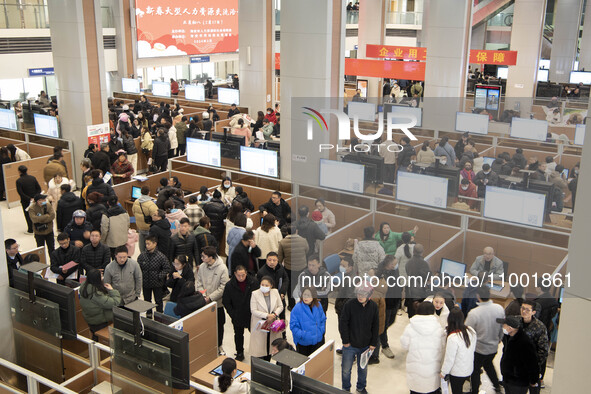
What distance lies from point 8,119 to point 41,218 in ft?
21.5

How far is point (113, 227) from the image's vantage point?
8.65m

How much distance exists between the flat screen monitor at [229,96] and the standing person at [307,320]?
13852 millimetres

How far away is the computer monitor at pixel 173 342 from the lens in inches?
186

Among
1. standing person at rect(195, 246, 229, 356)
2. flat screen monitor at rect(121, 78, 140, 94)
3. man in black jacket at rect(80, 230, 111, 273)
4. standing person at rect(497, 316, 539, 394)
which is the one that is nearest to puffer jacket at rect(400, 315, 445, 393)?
standing person at rect(497, 316, 539, 394)

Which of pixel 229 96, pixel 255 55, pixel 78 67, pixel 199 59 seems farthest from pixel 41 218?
pixel 199 59

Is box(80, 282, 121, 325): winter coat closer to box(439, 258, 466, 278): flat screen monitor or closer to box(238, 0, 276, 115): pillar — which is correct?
box(439, 258, 466, 278): flat screen monitor

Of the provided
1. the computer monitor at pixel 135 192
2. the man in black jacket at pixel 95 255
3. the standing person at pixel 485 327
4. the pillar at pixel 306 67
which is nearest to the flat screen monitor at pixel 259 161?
the pillar at pixel 306 67

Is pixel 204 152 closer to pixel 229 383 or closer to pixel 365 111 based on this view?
pixel 365 111

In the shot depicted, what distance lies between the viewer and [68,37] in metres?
12.8

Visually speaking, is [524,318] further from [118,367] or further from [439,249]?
[118,367]

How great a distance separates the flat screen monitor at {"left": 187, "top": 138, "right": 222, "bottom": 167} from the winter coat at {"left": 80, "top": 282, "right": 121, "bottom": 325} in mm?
5676

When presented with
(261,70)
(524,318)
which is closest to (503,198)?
(524,318)

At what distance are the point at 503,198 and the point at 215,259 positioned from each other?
12.9 feet

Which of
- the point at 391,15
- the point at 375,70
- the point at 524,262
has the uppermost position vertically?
the point at 391,15
